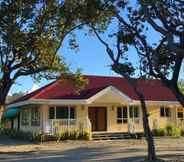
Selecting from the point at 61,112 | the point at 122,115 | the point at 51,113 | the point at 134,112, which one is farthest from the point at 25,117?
the point at 134,112

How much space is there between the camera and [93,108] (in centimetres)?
4334

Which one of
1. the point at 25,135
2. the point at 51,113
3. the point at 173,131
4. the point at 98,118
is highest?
the point at 51,113

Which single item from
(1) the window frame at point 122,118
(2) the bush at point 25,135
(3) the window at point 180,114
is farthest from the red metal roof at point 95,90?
(2) the bush at point 25,135

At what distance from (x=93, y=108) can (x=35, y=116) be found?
4.89 m

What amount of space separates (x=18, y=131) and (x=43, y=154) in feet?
54.7

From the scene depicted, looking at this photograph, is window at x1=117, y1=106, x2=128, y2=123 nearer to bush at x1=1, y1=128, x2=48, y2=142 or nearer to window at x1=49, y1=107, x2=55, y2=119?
window at x1=49, y1=107, x2=55, y2=119

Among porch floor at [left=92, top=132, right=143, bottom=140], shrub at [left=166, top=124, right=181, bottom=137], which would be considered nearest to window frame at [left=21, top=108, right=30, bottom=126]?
porch floor at [left=92, top=132, right=143, bottom=140]

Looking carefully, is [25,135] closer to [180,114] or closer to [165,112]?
[165,112]

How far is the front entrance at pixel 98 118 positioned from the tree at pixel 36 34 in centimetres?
1093

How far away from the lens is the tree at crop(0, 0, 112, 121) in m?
27.7

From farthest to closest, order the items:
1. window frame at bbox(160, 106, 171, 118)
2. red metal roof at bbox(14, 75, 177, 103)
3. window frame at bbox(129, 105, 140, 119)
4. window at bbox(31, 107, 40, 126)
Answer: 1. window frame at bbox(160, 106, 171, 118)
2. window frame at bbox(129, 105, 140, 119)
3. window at bbox(31, 107, 40, 126)
4. red metal roof at bbox(14, 75, 177, 103)

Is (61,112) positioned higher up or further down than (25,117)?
higher up

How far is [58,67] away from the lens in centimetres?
3206

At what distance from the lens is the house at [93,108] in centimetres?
4009
